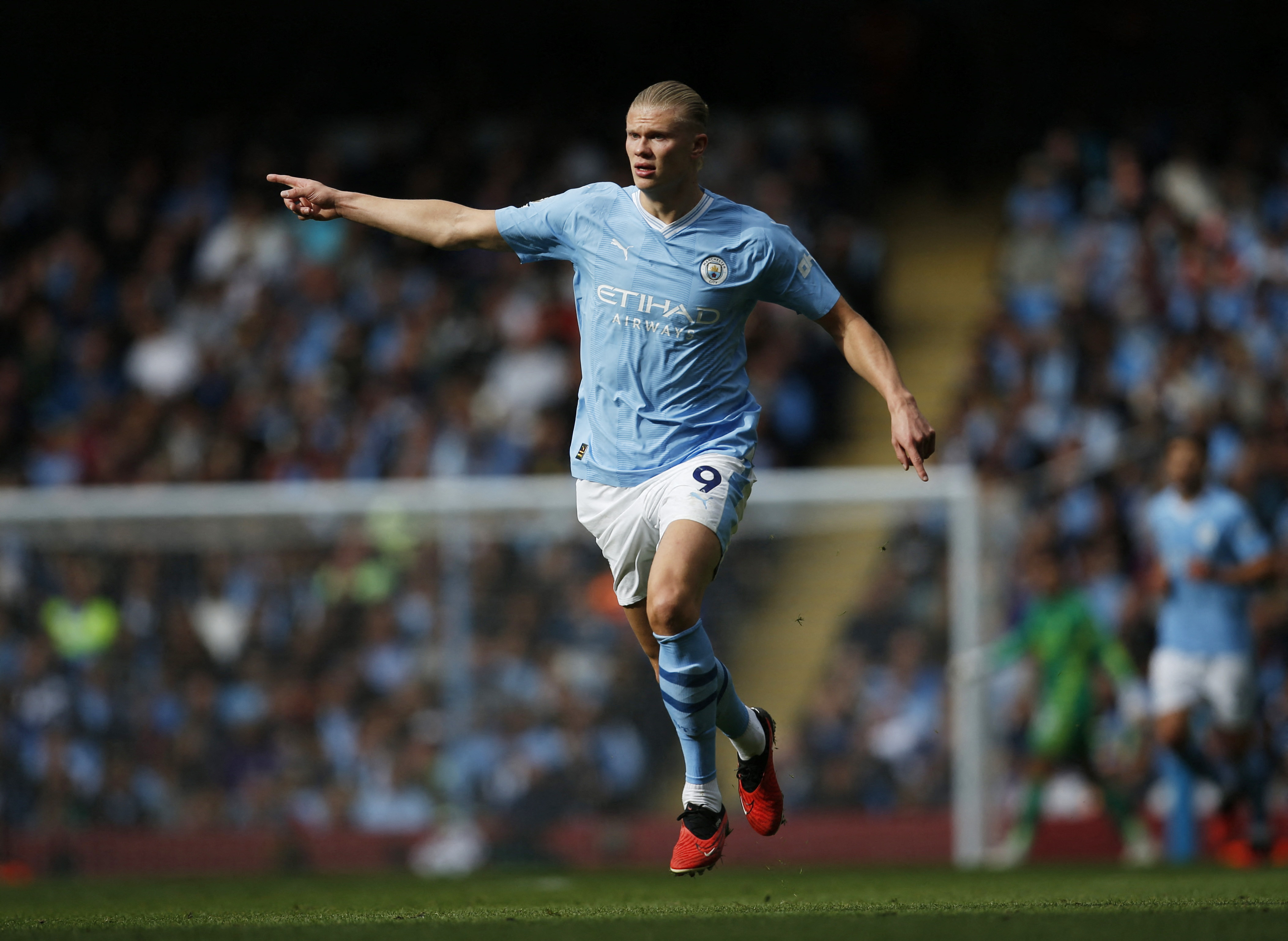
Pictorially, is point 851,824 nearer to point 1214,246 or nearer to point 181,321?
point 1214,246

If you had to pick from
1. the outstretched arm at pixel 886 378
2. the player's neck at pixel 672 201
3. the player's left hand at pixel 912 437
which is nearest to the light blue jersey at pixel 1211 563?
the outstretched arm at pixel 886 378

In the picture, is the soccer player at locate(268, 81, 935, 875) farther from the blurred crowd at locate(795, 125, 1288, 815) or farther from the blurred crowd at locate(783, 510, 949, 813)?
the blurred crowd at locate(795, 125, 1288, 815)

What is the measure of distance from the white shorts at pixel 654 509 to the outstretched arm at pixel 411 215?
0.96 metres

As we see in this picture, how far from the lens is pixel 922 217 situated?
1658 centimetres

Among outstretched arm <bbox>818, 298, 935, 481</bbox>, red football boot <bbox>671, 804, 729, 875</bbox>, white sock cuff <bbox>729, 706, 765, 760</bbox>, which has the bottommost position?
red football boot <bbox>671, 804, 729, 875</bbox>

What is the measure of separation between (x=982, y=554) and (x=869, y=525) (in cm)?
80

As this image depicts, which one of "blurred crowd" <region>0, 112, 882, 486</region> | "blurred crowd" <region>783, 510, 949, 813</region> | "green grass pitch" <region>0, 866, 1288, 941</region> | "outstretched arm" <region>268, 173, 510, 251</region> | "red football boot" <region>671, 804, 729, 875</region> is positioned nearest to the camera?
"green grass pitch" <region>0, 866, 1288, 941</region>

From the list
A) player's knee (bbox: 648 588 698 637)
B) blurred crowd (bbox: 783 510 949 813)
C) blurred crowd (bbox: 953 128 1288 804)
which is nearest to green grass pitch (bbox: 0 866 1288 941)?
player's knee (bbox: 648 588 698 637)

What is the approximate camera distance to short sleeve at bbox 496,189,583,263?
245 inches

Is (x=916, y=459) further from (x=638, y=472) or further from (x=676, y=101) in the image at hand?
(x=676, y=101)

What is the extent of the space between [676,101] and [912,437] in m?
1.41

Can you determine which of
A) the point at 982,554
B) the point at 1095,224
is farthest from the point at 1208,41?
the point at 982,554

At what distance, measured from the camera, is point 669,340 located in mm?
6023

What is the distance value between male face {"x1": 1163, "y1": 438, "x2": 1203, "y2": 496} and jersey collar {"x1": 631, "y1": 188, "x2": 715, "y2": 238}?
15.9 ft
